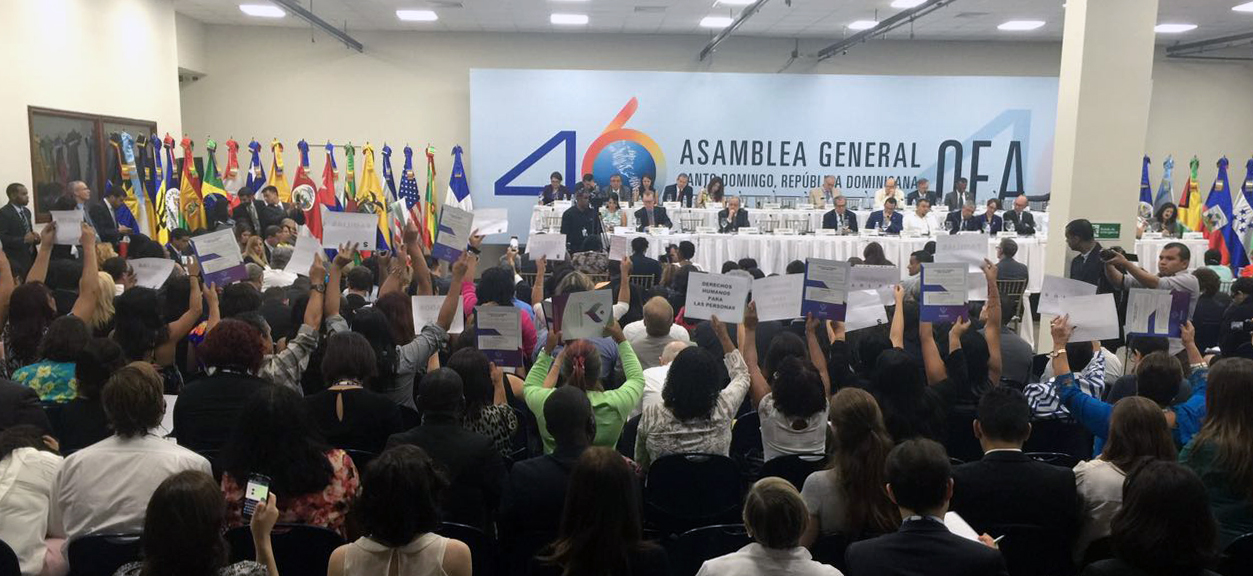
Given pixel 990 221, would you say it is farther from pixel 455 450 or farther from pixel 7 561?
pixel 7 561

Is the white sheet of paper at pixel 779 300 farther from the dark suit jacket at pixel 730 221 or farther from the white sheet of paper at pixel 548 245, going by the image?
the dark suit jacket at pixel 730 221

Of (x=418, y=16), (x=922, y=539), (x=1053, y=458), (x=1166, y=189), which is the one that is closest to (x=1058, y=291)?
(x=1053, y=458)

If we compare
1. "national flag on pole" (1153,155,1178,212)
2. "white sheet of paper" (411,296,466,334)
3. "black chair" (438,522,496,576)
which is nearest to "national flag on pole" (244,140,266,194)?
"white sheet of paper" (411,296,466,334)

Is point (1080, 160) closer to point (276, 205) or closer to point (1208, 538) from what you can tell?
point (1208, 538)

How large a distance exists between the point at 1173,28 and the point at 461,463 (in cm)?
1581

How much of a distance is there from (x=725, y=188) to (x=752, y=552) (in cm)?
1385

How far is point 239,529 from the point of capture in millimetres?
2713

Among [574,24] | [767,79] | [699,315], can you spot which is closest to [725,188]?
[767,79]

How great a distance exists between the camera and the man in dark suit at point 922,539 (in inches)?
92.8

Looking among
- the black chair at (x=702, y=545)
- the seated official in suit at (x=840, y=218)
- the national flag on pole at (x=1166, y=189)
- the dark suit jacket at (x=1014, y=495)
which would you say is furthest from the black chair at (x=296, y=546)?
the national flag on pole at (x=1166, y=189)

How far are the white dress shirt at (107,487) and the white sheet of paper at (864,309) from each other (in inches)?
142

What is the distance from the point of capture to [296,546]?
2.69 m

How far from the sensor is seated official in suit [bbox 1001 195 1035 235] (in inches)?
500

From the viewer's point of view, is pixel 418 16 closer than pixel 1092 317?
No
